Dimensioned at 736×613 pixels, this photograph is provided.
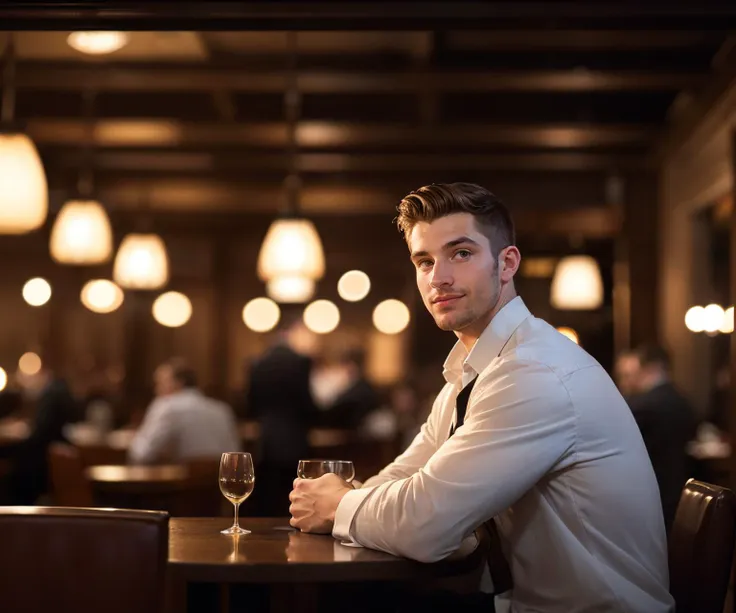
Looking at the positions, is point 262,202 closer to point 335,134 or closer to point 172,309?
point 172,309

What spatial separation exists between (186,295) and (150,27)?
10121mm

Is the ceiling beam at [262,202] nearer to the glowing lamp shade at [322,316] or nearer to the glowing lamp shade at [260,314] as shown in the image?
the glowing lamp shade at [260,314]

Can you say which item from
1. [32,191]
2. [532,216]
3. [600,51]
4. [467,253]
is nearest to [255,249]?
[532,216]

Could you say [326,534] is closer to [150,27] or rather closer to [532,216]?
[150,27]

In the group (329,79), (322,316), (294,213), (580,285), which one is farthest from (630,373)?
(322,316)

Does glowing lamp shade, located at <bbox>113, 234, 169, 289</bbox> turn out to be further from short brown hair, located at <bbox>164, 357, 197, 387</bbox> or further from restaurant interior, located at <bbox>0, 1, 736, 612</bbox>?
short brown hair, located at <bbox>164, 357, 197, 387</bbox>

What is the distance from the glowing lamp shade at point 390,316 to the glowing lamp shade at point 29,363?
4.81 metres

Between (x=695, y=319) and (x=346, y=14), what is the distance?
5445mm

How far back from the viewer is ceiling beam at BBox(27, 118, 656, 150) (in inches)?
320

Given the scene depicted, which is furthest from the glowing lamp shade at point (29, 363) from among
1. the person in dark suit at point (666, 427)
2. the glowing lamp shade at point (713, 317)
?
the person in dark suit at point (666, 427)

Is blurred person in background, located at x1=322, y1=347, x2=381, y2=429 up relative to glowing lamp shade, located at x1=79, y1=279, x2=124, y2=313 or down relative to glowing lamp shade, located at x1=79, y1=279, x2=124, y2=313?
down

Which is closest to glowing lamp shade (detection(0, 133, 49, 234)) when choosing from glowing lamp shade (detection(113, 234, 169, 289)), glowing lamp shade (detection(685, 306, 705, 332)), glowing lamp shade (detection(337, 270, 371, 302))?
glowing lamp shade (detection(113, 234, 169, 289))

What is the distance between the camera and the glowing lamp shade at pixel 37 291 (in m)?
13.6

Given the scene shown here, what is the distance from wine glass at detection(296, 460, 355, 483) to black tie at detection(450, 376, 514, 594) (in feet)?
0.94
